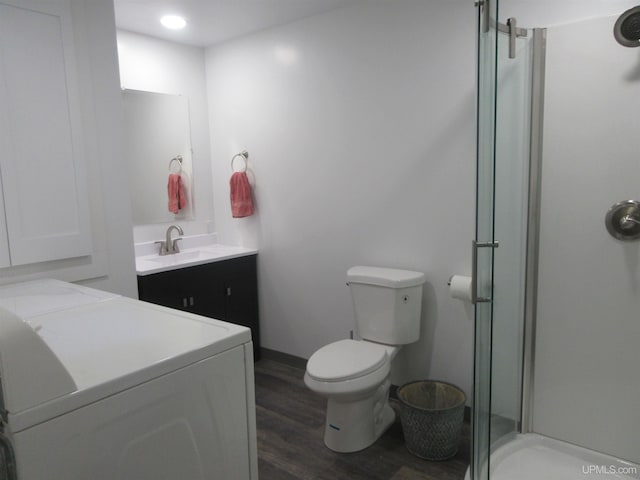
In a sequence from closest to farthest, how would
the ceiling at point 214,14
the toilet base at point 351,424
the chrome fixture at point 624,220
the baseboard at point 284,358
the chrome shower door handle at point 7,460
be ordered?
the chrome shower door handle at point 7,460 → the chrome fixture at point 624,220 → the toilet base at point 351,424 → the ceiling at point 214,14 → the baseboard at point 284,358

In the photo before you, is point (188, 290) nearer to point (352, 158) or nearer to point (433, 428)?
point (352, 158)

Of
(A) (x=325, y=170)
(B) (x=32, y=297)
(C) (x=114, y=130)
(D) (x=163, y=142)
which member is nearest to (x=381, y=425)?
(A) (x=325, y=170)

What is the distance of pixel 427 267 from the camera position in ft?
8.39

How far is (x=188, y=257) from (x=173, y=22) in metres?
1.55

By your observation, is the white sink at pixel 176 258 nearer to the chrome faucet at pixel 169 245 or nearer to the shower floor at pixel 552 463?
the chrome faucet at pixel 169 245

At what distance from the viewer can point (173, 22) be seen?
287 cm

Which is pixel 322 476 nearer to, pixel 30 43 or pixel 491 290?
pixel 491 290

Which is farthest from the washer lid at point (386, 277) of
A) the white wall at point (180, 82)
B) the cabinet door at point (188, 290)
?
the white wall at point (180, 82)

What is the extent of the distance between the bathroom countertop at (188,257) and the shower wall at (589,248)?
197cm

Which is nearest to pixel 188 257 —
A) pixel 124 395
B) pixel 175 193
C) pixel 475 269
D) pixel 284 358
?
pixel 175 193

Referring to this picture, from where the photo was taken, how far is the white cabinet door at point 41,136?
1819mm

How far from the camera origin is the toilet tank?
8.00ft

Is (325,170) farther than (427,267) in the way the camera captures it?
Yes

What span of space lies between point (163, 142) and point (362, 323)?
6.38 ft
